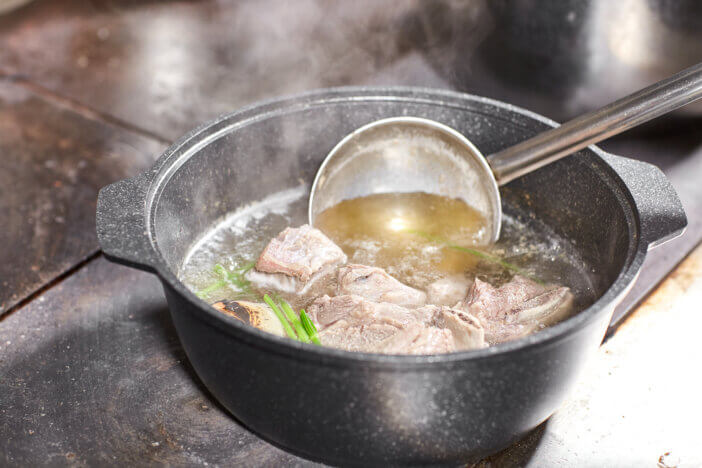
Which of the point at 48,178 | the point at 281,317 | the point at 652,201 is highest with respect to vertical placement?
the point at 652,201

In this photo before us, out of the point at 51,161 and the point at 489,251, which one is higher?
the point at 489,251

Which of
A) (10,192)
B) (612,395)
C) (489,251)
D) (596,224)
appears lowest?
(10,192)

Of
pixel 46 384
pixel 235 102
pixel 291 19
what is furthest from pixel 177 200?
pixel 291 19

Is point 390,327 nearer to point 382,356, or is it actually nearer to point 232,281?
point 382,356

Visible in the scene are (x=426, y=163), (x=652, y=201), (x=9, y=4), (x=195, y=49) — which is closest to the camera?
(x=652, y=201)

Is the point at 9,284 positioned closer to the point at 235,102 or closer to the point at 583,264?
the point at 235,102

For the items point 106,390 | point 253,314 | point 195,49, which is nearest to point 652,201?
point 253,314
